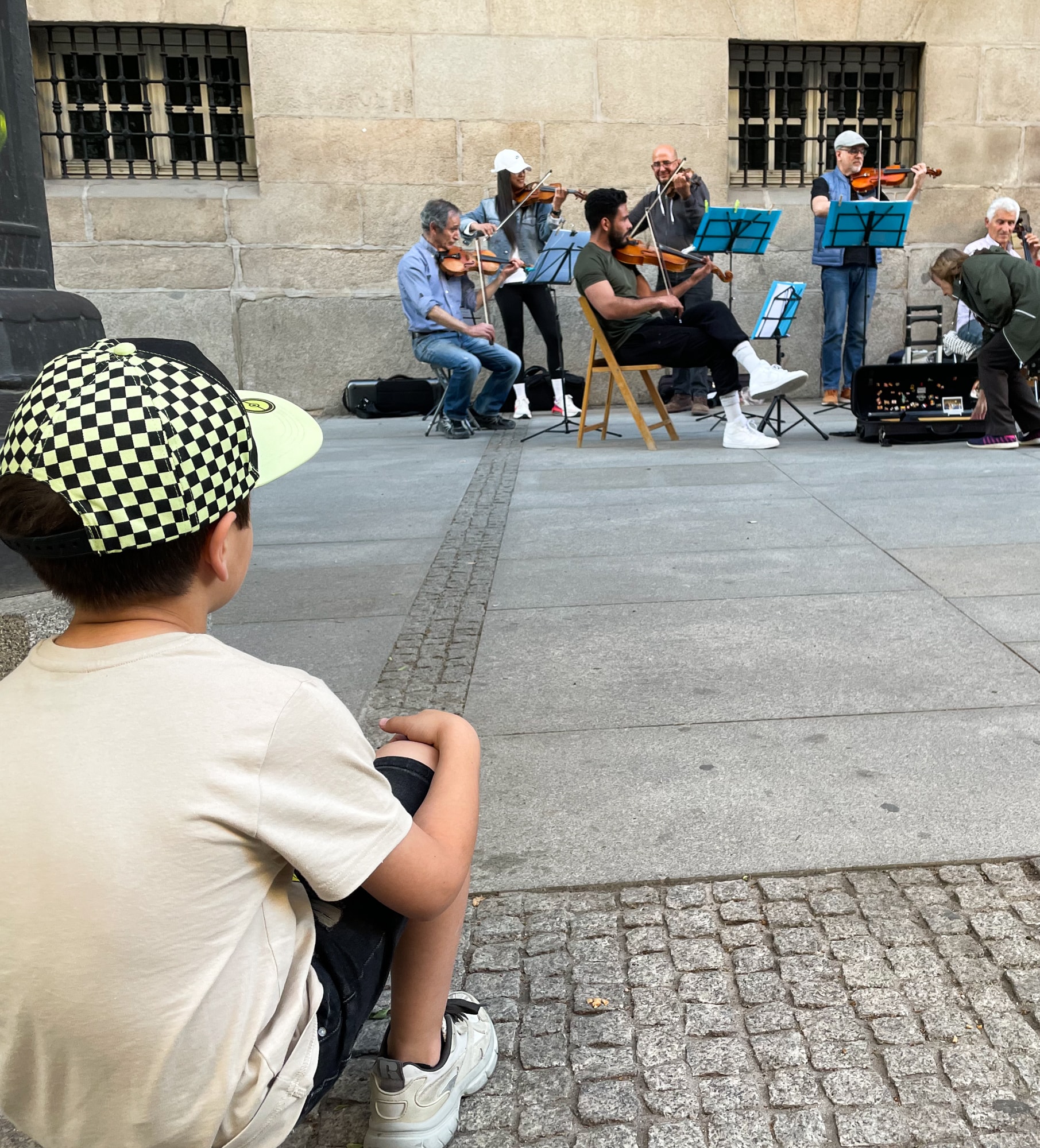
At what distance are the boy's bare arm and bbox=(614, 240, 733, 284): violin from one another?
6.59 metres

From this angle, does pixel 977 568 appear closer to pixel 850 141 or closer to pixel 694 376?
pixel 694 376

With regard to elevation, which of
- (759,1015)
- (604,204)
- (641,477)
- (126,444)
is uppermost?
(604,204)

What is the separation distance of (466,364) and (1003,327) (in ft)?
12.6

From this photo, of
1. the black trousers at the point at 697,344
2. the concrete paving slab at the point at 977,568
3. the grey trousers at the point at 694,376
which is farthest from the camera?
the grey trousers at the point at 694,376

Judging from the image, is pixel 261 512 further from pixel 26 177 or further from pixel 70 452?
pixel 70 452

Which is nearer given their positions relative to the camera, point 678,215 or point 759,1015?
point 759,1015

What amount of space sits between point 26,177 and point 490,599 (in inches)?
86.4

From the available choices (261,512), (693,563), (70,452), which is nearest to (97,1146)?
(70,452)

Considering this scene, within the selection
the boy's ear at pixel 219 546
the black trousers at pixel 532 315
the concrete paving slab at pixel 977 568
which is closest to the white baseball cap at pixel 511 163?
the black trousers at pixel 532 315

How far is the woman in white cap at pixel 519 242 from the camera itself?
9.71m

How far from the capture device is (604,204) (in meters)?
7.69

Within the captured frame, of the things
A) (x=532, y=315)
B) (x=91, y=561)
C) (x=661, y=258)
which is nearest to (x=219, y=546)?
(x=91, y=561)

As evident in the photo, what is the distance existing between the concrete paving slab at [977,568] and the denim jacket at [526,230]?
5724 millimetres

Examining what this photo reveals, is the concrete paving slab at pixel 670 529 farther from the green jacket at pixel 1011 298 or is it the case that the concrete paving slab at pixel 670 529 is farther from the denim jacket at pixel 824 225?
the denim jacket at pixel 824 225
